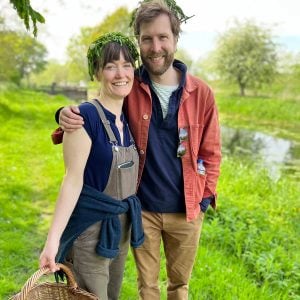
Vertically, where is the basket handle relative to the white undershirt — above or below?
below

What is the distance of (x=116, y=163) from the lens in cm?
218

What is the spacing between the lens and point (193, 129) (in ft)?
8.46

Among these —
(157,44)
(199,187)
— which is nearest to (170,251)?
(199,187)

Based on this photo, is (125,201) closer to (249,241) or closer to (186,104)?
(186,104)

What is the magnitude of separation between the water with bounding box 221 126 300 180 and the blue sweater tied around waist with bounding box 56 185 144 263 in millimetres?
7681

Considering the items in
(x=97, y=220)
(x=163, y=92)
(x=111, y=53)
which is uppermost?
(x=111, y=53)

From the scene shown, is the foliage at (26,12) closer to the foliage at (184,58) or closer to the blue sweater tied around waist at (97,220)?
the foliage at (184,58)

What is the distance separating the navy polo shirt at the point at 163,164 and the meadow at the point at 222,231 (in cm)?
122

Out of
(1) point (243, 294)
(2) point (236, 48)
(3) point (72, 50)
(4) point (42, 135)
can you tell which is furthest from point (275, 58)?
(1) point (243, 294)

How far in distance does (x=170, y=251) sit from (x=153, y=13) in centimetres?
160

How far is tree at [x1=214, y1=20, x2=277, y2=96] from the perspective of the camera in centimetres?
3175

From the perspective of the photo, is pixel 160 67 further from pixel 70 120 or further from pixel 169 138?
pixel 70 120

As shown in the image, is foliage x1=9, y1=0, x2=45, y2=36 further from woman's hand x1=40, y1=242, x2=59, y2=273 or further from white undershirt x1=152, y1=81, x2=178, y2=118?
woman's hand x1=40, y1=242, x2=59, y2=273

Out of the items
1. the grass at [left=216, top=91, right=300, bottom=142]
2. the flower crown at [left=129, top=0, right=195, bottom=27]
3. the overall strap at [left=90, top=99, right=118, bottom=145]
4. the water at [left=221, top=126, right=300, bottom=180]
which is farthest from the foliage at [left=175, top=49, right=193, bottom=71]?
the grass at [left=216, top=91, right=300, bottom=142]
